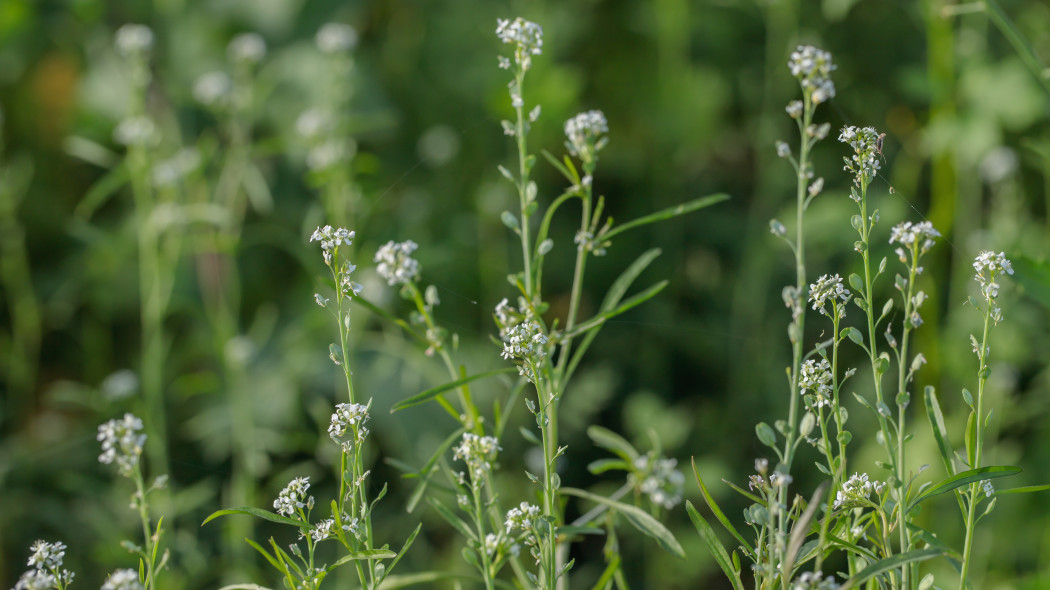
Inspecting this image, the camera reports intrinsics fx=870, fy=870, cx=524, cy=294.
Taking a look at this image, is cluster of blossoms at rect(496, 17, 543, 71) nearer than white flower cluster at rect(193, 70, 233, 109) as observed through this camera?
Yes

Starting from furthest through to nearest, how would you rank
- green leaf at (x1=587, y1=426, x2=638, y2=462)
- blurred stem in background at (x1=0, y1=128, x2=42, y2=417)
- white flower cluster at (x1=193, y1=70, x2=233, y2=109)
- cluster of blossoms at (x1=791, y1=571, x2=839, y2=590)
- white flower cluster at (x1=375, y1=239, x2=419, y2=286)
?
blurred stem in background at (x1=0, y1=128, x2=42, y2=417)
white flower cluster at (x1=193, y1=70, x2=233, y2=109)
green leaf at (x1=587, y1=426, x2=638, y2=462)
white flower cluster at (x1=375, y1=239, x2=419, y2=286)
cluster of blossoms at (x1=791, y1=571, x2=839, y2=590)

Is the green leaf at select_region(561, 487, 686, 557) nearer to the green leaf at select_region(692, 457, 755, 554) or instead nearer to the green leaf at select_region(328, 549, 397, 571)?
the green leaf at select_region(692, 457, 755, 554)

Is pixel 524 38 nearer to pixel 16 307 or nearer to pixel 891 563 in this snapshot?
pixel 891 563

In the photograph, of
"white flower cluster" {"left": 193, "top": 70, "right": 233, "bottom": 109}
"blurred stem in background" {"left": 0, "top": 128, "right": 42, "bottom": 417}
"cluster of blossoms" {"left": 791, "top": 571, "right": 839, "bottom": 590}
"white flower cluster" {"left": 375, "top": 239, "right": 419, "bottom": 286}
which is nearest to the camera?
"cluster of blossoms" {"left": 791, "top": 571, "right": 839, "bottom": 590}

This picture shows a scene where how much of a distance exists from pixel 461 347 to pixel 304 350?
250 millimetres

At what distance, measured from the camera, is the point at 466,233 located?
1.57 m

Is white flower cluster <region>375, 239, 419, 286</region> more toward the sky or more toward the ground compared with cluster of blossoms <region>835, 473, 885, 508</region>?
more toward the sky

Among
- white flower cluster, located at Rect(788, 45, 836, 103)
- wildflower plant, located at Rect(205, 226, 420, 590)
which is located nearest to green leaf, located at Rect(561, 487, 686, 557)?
wildflower plant, located at Rect(205, 226, 420, 590)

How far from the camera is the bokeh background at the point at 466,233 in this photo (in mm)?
1271

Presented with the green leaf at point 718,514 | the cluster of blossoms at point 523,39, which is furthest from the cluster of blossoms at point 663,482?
the cluster of blossoms at point 523,39

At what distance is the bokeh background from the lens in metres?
1.27

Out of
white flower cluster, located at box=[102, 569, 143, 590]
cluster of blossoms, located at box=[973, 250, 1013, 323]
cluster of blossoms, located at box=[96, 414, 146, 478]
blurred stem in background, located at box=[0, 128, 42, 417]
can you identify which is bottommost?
white flower cluster, located at box=[102, 569, 143, 590]

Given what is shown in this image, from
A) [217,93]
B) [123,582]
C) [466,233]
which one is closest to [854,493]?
[123,582]

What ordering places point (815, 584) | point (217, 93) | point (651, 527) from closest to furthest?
point (815, 584), point (651, 527), point (217, 93)
